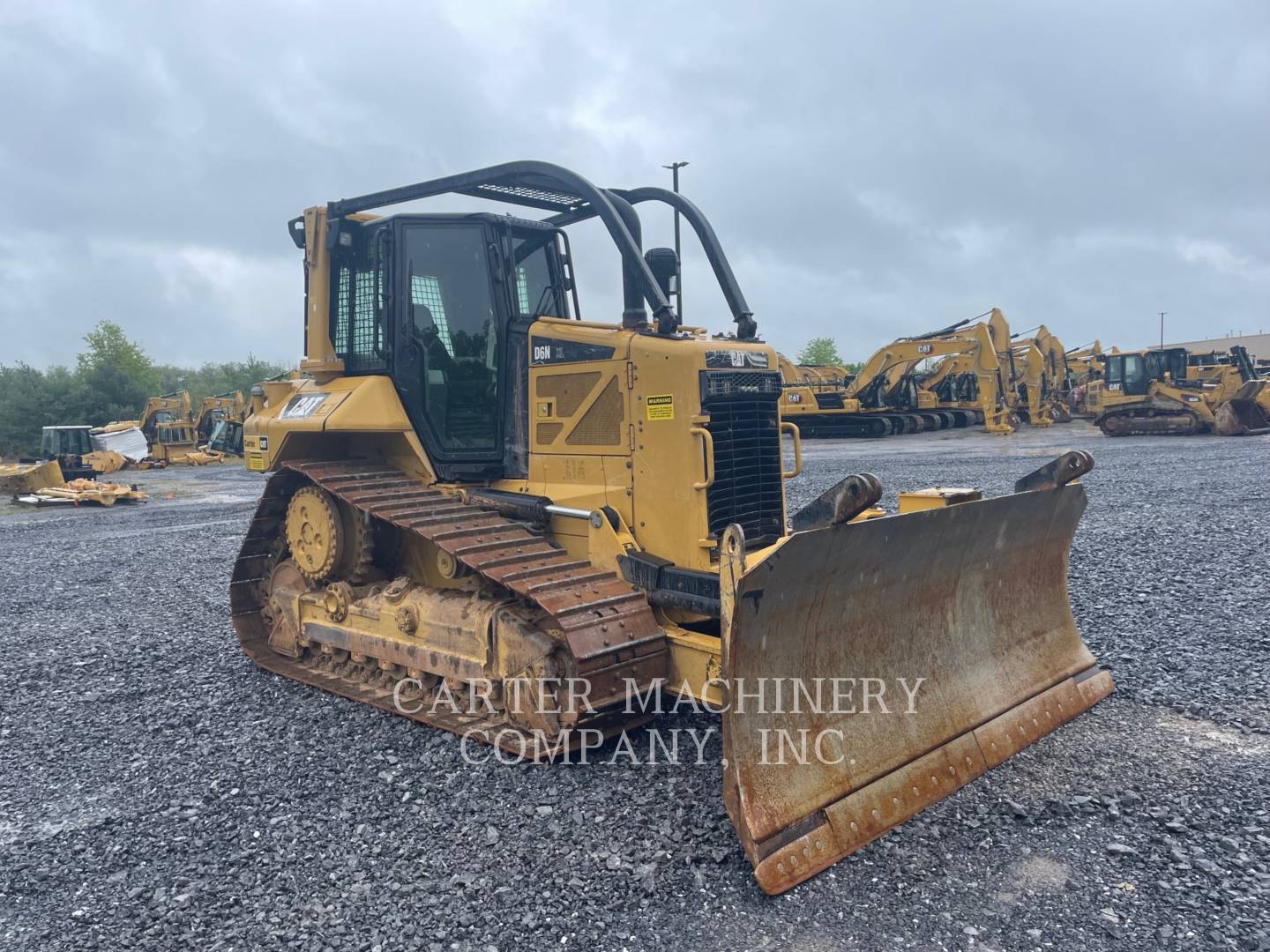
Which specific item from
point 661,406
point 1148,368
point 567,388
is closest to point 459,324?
point 567,388

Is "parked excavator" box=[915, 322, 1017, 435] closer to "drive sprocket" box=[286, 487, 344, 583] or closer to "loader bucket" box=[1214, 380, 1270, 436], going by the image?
"loader bucket" box=[1214, 380, 1270, 436]

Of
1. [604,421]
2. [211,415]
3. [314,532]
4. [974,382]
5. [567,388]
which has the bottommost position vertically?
[314,532]

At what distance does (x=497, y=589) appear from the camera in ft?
16.4

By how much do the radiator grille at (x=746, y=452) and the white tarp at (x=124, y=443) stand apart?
2771 centimetres

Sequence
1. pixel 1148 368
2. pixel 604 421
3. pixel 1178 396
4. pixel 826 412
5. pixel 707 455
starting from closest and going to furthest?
pixel 707 455
pixel 604 421
pixel 1178 396
pixel 1148 368
pixel 826 412

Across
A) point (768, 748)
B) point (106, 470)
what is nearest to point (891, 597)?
point (768, 748)

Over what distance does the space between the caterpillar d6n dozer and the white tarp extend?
2513 centimetres

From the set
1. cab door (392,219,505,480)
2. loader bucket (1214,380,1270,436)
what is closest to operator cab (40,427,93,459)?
→ cab door (392,219,505,480)

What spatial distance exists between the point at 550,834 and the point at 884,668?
5.46 ft

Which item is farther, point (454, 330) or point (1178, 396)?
point (1178, 396)

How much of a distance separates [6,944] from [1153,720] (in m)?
5.11

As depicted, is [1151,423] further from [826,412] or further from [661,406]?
[661,406]

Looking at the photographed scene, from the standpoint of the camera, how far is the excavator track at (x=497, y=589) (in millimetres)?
4270

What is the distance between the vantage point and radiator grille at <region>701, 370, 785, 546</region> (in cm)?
472
